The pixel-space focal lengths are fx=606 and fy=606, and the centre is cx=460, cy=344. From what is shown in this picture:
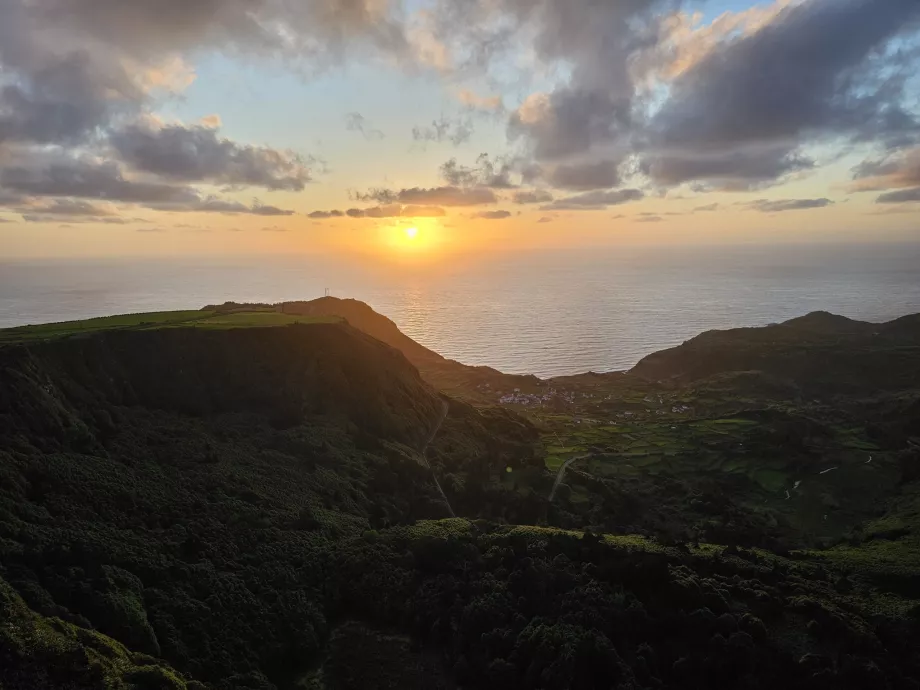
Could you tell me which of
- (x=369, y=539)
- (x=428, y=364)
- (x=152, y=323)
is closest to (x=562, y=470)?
(x=369, y=539)

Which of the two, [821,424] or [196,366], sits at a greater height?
[196,366]

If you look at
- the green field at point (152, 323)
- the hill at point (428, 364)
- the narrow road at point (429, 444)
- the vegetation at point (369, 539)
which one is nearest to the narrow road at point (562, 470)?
the vegetation at point (369, 539)

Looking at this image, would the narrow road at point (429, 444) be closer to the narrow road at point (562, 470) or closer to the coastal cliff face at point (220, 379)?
the coastal cliff face at point (220, 379)

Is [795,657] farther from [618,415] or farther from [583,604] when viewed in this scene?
[618,415]

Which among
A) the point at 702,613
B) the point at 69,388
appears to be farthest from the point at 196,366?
the point at 702,613

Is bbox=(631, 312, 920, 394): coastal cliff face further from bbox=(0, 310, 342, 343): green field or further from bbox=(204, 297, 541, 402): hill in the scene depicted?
bbox=(0, 310, 342, 343): green field
